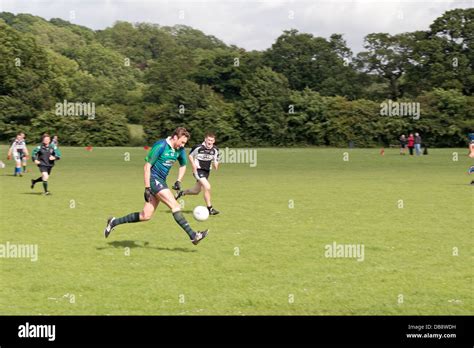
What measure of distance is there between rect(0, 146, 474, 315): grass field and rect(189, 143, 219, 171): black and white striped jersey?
1374 millimetres

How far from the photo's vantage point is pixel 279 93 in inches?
3159

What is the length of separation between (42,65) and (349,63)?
4233 centimetres

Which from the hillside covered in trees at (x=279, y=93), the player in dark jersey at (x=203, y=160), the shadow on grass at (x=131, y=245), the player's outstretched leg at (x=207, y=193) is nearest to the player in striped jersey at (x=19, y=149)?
the player in dark jersey at (x=203, y=160)

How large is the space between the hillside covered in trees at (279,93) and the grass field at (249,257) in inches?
2040

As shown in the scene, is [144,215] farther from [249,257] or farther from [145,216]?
[249,257]

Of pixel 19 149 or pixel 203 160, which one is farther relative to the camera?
pixel 19 149

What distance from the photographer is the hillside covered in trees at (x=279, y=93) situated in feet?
245

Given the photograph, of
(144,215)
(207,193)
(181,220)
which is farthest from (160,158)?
(207,193)

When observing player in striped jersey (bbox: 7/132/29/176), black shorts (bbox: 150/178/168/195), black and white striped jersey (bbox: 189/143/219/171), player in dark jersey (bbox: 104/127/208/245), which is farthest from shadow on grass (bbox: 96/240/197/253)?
player in striped jersey (bbox: 7/132/29/176)

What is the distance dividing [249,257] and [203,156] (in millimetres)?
6577

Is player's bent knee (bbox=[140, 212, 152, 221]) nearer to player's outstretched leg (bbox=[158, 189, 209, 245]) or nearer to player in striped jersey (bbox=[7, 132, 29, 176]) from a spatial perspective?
player's outstretched leg (bbox=[158, 189, 209, 245])

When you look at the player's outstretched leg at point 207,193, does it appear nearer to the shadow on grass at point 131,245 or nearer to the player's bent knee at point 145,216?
the shadow on grass at point 131,245

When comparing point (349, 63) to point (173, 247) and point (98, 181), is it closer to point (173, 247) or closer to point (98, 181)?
point (98, 181)
